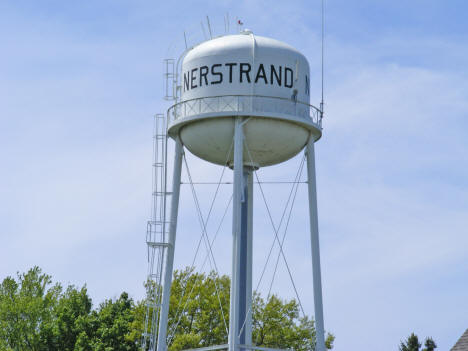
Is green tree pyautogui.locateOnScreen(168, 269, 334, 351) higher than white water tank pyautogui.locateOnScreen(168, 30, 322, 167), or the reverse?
white water tank pyautogui.locateOnScreen(168, 30, 322, 167)

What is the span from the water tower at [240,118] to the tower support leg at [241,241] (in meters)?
0.03

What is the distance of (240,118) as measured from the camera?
24328 millimetres

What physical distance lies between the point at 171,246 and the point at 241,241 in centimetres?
221

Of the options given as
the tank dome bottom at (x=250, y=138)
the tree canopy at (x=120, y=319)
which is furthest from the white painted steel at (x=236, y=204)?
the tree canopy at (x=120, y=319)

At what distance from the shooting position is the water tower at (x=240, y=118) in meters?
24.3

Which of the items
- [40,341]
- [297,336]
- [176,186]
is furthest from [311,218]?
[40,341]

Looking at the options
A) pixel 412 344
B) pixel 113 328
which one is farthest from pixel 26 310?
pixel 412 344

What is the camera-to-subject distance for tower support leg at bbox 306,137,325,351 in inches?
947

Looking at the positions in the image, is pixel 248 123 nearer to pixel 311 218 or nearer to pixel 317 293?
pixel 311 218

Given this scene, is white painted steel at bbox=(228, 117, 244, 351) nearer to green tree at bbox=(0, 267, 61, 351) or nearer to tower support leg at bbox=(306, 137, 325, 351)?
tower support leg at bbox=(306, 137, 325, 351)

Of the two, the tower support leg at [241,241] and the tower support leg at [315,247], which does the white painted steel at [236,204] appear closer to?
the tower support leg at [241,241]

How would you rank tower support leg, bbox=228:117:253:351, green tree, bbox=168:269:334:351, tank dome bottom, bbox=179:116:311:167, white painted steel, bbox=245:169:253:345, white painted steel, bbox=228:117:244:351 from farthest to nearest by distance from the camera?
green tree, bbox=168:269:334:351, white painted steel, bbox=245:169:253:345, tank dome bottom, bbox=179:116:311:167, tower support leg, bbox=228:117:253:351, white painted steel, bbox=228:117:244:351

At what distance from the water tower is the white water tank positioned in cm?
3

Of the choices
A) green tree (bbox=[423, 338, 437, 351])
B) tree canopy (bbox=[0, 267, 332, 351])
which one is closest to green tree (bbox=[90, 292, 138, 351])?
tree canopy (bbox=[0, 267, 332, 351])
